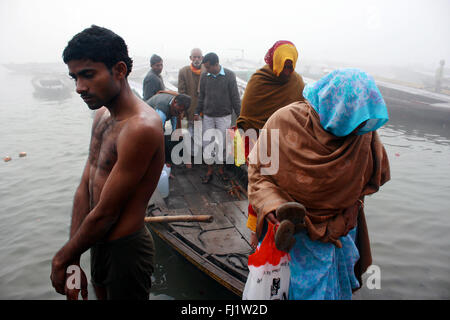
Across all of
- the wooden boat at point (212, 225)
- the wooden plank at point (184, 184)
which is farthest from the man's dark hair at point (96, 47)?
the wooden plank at point (184, 184)

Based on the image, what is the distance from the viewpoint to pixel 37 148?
31.4 feet

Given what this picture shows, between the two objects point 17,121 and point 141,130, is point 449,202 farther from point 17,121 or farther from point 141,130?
point 17,121

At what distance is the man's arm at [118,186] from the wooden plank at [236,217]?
249 centimetres

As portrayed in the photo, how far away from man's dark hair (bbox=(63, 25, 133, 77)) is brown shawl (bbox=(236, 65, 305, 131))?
2.14 metres

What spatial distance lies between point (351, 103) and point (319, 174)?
Answer: 0.42 m

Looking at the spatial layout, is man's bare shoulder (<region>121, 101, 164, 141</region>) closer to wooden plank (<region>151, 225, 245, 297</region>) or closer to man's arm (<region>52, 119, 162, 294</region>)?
man's arm (<region>52, 119, 162, 294</region>)

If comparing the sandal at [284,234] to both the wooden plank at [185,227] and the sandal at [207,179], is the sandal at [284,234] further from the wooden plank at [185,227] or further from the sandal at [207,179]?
the sandal at [207,179]

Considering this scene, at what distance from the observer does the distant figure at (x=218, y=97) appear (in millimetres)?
5008

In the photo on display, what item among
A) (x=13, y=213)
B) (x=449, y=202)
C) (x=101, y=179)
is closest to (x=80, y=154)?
(x=13, y=213)

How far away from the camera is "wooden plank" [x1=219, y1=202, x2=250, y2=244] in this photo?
12.3 feet

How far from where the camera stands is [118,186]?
1.30 m

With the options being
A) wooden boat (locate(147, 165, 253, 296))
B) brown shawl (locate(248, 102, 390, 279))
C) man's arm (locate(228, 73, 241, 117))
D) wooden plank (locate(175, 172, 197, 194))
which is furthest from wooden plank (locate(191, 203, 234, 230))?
brown shawl (locate(248, 102, 390, 279))

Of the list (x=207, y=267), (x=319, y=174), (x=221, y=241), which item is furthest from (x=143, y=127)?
(x=221, y=241)

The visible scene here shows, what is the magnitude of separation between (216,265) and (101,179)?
195 centimetres
